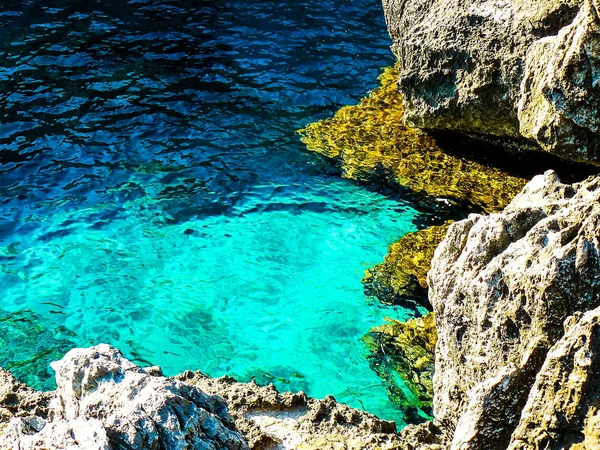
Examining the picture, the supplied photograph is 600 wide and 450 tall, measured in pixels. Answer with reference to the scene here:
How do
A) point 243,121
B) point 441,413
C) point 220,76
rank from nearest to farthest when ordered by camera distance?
1. point 441,413
2. point 243,121
3. point 220,76

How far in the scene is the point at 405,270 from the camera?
816cm

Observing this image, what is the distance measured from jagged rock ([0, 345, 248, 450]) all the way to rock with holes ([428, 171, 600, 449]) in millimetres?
1447

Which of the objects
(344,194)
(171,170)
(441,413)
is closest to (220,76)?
(171,170)

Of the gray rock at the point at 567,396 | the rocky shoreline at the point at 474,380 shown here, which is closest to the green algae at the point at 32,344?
the rocky shoreline at the point at 474,380

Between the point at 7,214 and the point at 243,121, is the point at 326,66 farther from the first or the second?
the point at 7,214

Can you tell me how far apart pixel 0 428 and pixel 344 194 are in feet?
20.9

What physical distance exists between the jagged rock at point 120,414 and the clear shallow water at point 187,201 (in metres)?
2.77

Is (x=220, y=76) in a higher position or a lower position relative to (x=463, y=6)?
lower

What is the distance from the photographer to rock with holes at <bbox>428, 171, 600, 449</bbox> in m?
3.62

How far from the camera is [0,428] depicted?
4336 mm

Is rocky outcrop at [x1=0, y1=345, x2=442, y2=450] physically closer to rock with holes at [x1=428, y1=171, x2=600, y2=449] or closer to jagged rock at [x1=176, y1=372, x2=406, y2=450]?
jagged rock at [x1=176, y1=372, x2=406, y2=450]

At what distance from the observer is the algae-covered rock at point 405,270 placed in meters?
7.84

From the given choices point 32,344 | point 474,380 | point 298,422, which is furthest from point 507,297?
point 32,344

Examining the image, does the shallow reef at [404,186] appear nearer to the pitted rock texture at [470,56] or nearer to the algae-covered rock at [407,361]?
the algae-covered rock at [407,361]
